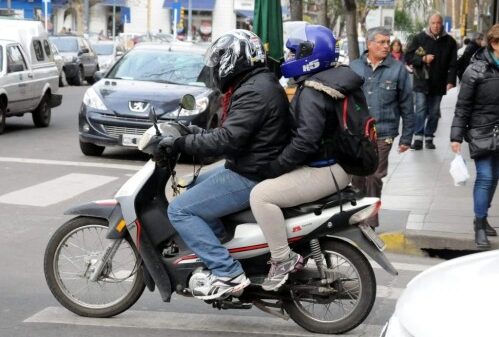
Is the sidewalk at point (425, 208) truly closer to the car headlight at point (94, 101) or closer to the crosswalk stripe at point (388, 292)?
the crosswalk stripe at point (388, 292)

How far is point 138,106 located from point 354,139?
28.2 feet

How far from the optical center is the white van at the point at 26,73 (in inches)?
674

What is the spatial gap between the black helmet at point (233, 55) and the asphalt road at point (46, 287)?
1.51 meters

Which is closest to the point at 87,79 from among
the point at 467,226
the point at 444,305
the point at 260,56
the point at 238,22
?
the point at 467,226

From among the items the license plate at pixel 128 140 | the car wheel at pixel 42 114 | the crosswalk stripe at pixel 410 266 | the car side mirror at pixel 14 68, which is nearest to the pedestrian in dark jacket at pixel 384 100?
the crosswalk stripe at pixel 410 266

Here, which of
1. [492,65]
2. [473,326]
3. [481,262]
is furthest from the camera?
[492,65]

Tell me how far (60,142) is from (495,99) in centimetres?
987

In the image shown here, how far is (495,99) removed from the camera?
25.7ft

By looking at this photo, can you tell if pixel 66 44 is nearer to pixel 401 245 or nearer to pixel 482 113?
pixel 401 245

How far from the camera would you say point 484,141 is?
25.9ft

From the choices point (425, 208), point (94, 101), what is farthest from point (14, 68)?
point (425, 208)

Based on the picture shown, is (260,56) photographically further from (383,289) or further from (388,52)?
(388,52)

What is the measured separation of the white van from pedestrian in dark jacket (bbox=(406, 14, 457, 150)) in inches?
277

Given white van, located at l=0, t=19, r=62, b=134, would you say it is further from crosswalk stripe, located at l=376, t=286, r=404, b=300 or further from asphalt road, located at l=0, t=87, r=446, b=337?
crosswalk stripe, located at l=376, t=286, r=404, b=300
